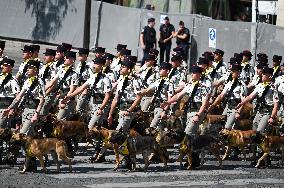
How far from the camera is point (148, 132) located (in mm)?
22516

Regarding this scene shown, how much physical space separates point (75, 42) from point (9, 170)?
2080 centimetres

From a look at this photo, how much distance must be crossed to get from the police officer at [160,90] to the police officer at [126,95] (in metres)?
0.36

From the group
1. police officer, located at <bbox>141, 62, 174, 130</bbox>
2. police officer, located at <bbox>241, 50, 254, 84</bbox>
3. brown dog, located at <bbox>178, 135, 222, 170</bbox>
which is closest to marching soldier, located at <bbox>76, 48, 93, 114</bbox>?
police officer, located at <bbox>141, 62, 174, 130</bbox>

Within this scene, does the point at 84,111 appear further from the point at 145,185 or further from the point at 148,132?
the point at 145,185

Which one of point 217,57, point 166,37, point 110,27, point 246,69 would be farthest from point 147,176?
point 110,27

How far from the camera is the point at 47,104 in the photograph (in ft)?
76.5

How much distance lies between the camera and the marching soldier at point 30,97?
21.3 metres

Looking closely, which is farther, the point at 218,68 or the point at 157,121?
the point at 218,68

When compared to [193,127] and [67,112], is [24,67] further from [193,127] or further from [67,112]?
[193,127]

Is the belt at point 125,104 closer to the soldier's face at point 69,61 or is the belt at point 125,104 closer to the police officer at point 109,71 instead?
the police officer at point 109,71

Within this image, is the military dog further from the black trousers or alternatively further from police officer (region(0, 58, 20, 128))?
the black trousers

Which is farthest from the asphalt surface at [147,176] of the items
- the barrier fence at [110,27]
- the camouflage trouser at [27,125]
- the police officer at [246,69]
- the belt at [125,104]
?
the barrier fence at [110,27]

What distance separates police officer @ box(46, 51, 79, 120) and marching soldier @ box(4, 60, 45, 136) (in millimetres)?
1555

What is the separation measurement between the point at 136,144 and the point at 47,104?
8.80 feet
